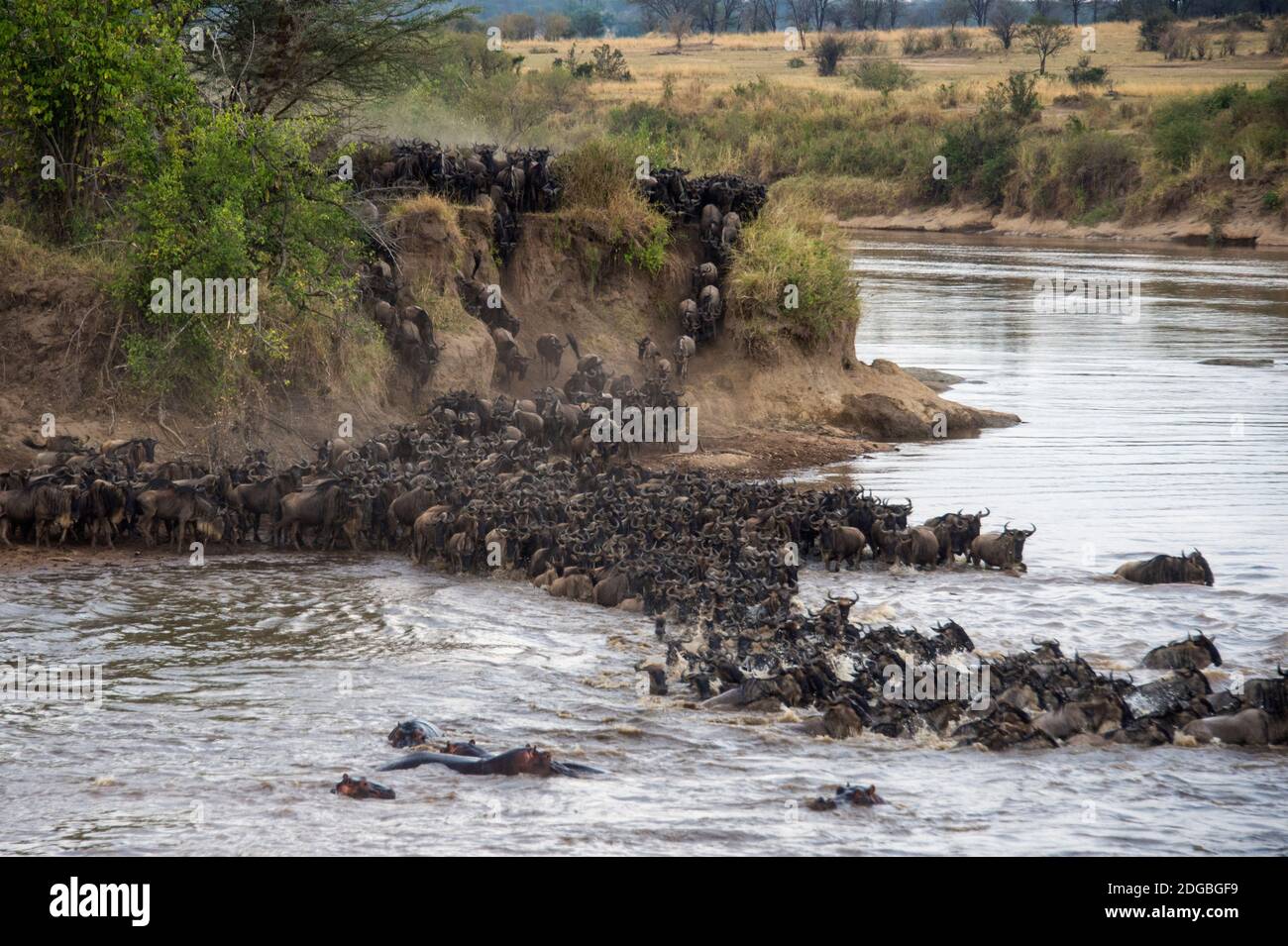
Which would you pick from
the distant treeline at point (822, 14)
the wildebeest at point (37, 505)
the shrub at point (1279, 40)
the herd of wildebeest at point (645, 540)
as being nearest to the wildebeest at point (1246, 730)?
the herd of wildebeest at point (645, 540)

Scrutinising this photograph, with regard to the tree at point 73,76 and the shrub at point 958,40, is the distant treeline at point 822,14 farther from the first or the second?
the tree at point 73,76

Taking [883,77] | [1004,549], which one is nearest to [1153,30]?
[883,77]

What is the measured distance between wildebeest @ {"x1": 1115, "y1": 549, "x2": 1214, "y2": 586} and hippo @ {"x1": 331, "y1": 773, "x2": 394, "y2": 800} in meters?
Result: 8.32

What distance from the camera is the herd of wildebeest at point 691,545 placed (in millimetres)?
10273

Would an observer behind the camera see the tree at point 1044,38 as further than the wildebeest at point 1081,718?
Yes

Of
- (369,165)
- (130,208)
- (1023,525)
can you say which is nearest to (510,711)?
(1023,525)

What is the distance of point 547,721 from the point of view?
10180mm

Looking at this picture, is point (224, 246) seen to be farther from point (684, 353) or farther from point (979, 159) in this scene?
point (979, 159)

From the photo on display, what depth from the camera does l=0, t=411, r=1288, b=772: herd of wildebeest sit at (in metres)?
10.3

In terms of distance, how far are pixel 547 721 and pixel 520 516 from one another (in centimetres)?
465

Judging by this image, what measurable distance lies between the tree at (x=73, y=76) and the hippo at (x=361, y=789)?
35.4 feet

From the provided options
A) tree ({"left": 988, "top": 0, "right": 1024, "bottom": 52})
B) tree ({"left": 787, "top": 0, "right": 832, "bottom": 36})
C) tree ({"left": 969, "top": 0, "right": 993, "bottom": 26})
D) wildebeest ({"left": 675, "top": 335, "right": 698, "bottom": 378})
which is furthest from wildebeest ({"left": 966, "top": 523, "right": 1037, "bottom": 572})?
tree ({"left": 969, "top": 0, "right": 993, "bottom": 26})
